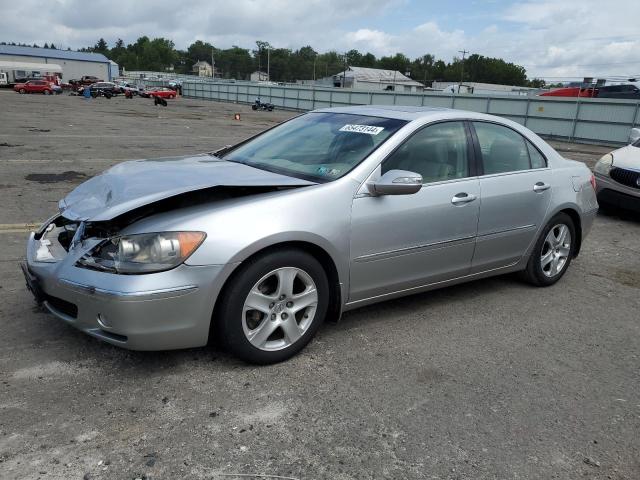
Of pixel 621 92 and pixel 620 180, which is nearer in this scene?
pixel 620 180

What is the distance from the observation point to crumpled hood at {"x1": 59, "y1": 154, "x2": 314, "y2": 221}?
10.1ft

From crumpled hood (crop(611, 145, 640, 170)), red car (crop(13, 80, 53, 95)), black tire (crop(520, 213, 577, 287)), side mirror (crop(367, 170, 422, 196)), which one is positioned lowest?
red car (crop(13, 80, 53, 95))

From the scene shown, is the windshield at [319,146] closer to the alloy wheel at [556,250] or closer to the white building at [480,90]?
the alloy wheel at [556,250]

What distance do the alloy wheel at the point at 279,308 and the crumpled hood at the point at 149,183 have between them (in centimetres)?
59

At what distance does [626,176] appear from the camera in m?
7.87

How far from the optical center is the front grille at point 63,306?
3027 millimetres

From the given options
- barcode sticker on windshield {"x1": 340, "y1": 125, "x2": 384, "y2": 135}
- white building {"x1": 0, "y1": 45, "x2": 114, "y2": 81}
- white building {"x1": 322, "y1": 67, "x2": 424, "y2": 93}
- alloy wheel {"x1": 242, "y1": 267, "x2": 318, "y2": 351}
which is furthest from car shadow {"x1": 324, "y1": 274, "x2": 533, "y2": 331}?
white building {"x1": 0, "y1": 45, "x2": 114, "y2": 81}

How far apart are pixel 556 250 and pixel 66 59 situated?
333ft

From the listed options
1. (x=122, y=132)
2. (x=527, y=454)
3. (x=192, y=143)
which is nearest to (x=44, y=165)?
(x=192, y=143)

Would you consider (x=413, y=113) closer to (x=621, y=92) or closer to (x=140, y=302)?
(x=140, y=302)

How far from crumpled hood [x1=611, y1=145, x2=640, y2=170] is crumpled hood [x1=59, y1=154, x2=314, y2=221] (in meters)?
6.32

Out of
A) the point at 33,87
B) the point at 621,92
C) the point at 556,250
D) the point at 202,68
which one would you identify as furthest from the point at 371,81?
the point at 556,250

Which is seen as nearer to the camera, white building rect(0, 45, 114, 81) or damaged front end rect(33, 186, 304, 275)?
damaged front end rect(33, 186, 304, 275)

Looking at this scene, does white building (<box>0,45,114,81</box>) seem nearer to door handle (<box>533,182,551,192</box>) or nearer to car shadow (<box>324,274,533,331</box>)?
car shadow (<box>324,274,533,331</box>)
